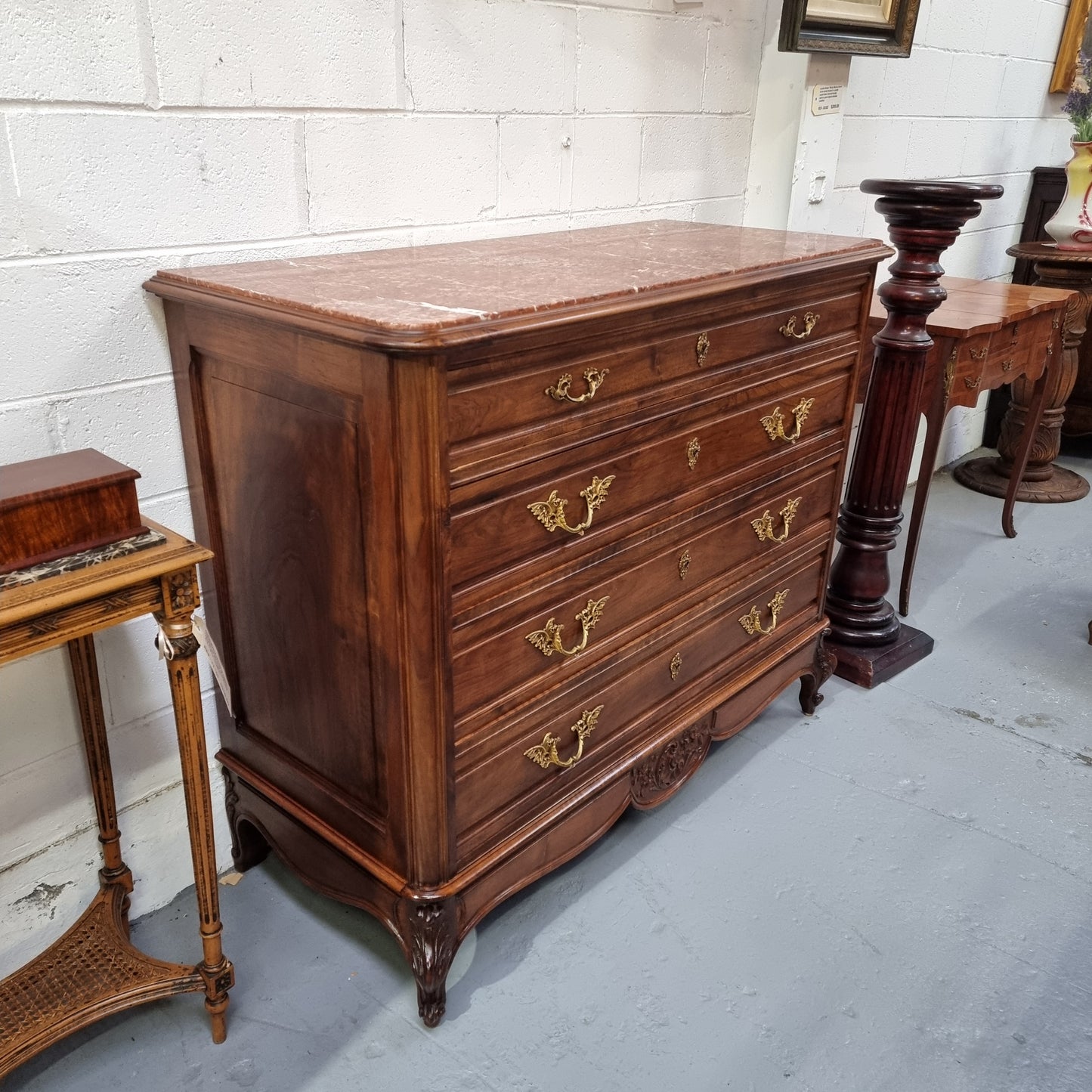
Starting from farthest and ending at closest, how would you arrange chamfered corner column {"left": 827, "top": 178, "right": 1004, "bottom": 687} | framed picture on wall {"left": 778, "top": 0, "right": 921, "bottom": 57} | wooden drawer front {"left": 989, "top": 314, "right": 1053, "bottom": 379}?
wooden drawer front {"left": 989, "top": 314, "right": 1053, "bottom": 379}, framed picture on wall {"left": 778, "top": 0, "right": 921, "bottom": 57}, chamfered corner column {"left": 827, "top": 178, "right": 1004, "bottom": 687}

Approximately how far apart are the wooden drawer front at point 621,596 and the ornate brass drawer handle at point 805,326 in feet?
1.02

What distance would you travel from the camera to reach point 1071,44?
163 inches

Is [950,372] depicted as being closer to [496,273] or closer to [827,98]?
[827,98]

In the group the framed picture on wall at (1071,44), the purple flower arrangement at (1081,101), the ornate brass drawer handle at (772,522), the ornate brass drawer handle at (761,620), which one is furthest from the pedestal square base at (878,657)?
the framed picture on wall at (1071,44)

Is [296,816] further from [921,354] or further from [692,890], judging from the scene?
[921,354]

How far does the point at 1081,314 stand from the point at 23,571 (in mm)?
3958

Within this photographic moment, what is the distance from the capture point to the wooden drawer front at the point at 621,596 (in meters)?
1.48

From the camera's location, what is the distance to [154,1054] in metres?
1.58

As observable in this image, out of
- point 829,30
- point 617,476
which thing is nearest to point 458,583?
point 617,476

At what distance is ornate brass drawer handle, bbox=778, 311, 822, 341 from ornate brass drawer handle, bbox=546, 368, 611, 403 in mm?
543

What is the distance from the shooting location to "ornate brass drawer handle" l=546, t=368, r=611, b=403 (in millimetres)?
1400

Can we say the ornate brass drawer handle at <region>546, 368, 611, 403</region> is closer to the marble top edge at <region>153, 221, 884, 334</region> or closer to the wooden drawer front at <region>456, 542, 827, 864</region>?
the marble top edge at <region>153, 221, 884, 334</region>

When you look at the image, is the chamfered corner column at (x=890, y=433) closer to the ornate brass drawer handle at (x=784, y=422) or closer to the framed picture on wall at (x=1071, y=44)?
the ornate brass drawer handle at (x=784, y=422)

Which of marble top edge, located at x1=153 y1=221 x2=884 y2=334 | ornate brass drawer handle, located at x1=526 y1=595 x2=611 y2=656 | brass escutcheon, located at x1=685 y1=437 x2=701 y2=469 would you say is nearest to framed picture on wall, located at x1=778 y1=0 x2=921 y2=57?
marble top edge, located at x1=153 y1=221 x2=884 y2=334
